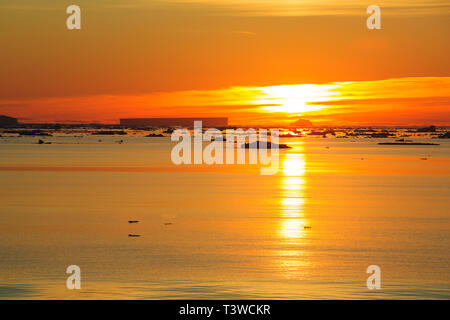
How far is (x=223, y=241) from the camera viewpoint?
1600 cm

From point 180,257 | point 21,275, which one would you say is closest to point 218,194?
point 180,257

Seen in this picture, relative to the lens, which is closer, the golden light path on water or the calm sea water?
the calm sea water

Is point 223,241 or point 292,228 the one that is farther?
point 292,228

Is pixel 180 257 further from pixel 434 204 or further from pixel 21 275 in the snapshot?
pixel 434 204

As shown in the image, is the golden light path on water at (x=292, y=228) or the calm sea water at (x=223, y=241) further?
the golden light path on water at (x=292, y=228)

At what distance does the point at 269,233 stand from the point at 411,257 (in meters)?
3.81

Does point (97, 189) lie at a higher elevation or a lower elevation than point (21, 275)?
higher

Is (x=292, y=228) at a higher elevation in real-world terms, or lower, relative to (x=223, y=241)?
higher

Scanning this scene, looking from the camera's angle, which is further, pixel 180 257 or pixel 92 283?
pixel 180 257

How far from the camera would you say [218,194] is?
88.2ft

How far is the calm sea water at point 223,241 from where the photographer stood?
11703mm

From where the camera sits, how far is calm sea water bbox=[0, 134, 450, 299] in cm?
1170
